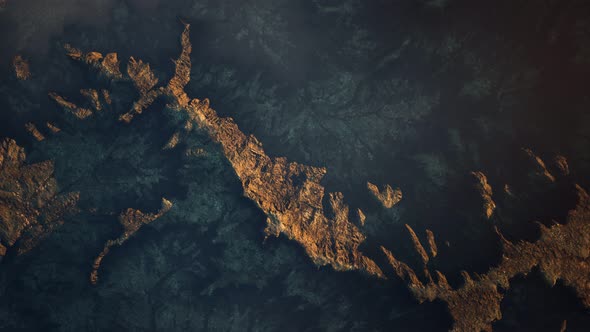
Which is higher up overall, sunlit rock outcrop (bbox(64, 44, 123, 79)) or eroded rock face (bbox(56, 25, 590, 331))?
sunlit rock outcrop (bbox(64, 44, 123, 79))

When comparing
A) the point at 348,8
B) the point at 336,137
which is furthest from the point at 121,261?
the point at 348,8

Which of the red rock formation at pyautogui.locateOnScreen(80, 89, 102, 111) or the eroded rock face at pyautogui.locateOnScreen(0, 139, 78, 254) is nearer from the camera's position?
the eroded rock face at pyautogui.locateOnScreen(0, 139, 78, 254)

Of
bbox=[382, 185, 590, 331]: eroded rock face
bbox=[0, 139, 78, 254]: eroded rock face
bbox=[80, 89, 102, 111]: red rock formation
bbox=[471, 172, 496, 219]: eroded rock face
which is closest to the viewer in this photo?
bbox=[382, 185, 590, 331]: eroded rock face

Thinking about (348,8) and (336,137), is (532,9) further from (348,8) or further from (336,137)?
(336,137)

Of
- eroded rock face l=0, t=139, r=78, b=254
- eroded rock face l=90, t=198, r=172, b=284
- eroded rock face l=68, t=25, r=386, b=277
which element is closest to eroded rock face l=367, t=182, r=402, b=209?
eroded rock face l=68, t=25, r=386, b=277

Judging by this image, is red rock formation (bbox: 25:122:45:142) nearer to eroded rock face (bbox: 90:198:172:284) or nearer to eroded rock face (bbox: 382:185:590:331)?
eroded rock face (bbox: 90:198:172:284)

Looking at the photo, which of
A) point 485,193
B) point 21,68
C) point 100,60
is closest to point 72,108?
point 100,60

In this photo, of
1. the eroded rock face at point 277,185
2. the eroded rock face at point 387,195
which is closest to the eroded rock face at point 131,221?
the eroded rock face at point 277,185
